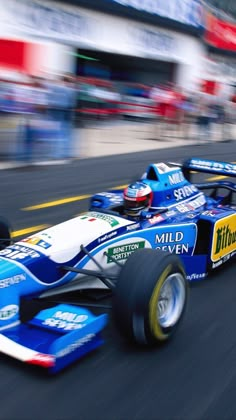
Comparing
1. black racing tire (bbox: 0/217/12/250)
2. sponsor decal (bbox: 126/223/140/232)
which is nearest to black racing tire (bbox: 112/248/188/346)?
sponsor decal (bbox: 126/223/140/232)

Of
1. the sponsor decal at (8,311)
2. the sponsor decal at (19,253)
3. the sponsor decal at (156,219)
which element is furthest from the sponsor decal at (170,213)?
the sponsor decal at (8,311)

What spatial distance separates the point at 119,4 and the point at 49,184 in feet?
48.7

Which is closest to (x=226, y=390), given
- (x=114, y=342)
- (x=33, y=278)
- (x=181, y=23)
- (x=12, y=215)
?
(x=114, y=342)

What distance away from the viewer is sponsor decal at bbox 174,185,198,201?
505cm

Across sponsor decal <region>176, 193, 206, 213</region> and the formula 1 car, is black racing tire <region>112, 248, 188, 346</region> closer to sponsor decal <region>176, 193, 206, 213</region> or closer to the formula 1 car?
the formula 1 car

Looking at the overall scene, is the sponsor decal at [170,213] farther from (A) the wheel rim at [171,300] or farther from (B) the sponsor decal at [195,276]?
(A) the wheel rim at [171,300]

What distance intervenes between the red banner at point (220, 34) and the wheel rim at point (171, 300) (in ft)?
85.6

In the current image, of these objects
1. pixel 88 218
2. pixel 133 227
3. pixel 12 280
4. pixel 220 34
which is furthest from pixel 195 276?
pixel 220 34

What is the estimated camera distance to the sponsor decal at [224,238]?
4.72 m

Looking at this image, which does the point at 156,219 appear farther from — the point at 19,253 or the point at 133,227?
the point at 19,253

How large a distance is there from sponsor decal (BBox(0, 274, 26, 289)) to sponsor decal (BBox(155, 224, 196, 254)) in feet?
4.18

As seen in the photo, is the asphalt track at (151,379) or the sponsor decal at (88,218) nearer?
the asphalt track at (151,379)

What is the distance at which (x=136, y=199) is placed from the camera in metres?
4.49

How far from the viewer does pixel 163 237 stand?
14.4ft
